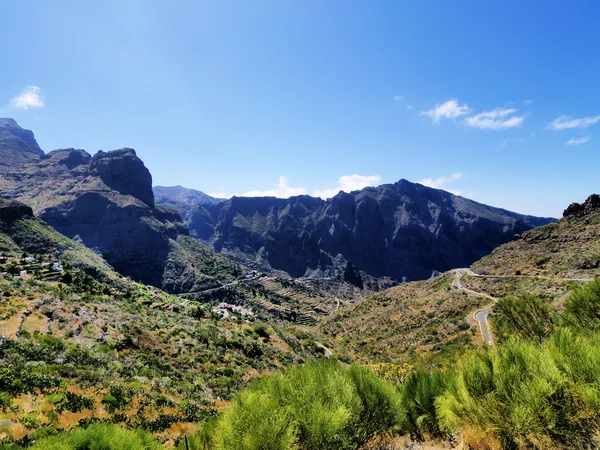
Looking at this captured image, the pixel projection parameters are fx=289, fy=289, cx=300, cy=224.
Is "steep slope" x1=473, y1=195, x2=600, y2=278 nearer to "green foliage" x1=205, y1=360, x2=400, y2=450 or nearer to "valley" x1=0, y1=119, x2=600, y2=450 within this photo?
"valley" x1=0, y1=119, x2=600, y2=450

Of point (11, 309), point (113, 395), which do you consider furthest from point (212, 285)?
point (113, 395)

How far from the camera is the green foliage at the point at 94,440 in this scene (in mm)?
7191

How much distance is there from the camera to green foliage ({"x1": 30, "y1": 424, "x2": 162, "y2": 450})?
7191 mm

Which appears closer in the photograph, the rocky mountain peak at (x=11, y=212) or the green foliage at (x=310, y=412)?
the green foliage at (x=310, y=412)

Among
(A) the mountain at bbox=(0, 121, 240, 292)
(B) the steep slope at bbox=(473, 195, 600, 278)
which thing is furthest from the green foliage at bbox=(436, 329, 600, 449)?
(A) the mountain at bbox=(0, 121, 240, 292)

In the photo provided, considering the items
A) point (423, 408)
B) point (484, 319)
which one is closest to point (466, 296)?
point (484, 319)

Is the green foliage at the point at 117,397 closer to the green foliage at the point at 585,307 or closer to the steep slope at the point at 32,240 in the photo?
the green foliage at the point at 585,307

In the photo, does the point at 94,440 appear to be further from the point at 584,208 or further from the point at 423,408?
Answer: the point at 584,208

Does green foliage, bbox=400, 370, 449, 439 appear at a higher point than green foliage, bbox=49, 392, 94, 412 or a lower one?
higher

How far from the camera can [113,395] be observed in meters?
16.5

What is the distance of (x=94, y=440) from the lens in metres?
7.59

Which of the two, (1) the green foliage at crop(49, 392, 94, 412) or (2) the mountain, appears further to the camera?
(2) the mountain

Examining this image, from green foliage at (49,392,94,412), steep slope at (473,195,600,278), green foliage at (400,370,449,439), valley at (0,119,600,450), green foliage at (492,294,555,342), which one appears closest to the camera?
valley at (0,119,600,450)

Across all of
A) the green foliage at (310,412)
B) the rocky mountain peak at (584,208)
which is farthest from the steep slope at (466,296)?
the green foliage at (310,412)
